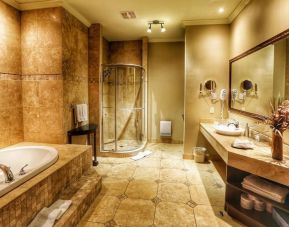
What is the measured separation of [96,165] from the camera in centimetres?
334

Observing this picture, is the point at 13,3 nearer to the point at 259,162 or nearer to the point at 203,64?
the point at 203,64

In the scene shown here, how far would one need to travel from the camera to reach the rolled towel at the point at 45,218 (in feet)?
5.04

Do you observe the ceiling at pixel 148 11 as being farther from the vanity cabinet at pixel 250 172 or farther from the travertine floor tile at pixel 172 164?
the travertine floor tile at pixel 172 164

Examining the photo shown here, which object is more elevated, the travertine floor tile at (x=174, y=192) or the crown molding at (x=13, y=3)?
the crown molding at (x=13, y=3)

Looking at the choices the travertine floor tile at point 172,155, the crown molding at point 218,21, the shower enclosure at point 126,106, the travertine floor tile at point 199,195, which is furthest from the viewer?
the shower enclosure at point 126,106

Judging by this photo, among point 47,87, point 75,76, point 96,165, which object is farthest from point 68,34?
point 96,165

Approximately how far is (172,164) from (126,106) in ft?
6.43

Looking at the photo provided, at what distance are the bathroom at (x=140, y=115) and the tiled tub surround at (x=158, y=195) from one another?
17 mm

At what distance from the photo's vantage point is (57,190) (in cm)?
194

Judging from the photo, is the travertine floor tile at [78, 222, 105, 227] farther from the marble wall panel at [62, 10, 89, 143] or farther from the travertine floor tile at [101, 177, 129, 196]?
the marble wall panel at [62, 10, 89, 143]

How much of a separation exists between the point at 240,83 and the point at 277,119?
→ 4.56ft

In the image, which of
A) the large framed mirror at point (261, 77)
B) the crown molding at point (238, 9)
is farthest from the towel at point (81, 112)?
the crown molding at point (238, 9)

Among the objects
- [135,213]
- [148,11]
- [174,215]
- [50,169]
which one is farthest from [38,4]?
[174,215]

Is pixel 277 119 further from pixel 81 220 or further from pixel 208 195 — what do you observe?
pixel 81 220
